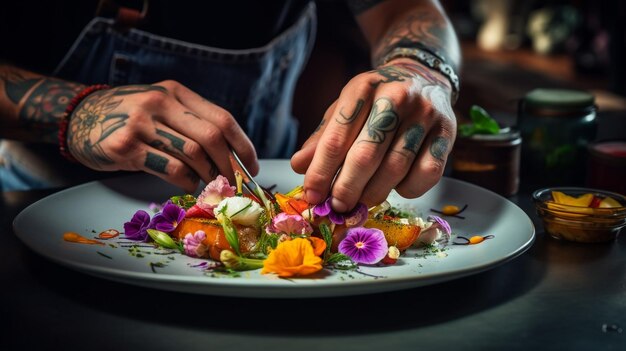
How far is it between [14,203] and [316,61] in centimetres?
169

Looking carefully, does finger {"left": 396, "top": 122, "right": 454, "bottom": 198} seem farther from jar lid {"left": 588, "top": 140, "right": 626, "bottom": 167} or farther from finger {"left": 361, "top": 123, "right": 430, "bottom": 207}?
jar lid {"left": 588, "top": 140, "right": 626, "bottom": 167}

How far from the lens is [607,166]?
1.11 m

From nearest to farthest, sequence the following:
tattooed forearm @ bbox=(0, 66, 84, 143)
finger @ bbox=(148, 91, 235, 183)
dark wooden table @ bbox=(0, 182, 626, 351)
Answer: dark wooden table @ bbox=(0, 182, 626, 351)
finger @ bbox=(148, 91, 235, 183)
tattooed forearm @ bbox=(0, 66, 84, 143)

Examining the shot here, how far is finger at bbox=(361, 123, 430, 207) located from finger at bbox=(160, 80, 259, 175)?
8.1 inches

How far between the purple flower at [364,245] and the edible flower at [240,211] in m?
0.10

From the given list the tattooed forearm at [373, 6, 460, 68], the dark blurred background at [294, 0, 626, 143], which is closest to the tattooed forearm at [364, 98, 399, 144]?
the tattooed forearm at [373, 6, 460, 68]

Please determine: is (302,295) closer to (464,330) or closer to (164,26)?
(464,330)

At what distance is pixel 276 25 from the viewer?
5.19 feet

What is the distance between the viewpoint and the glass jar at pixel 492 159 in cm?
110

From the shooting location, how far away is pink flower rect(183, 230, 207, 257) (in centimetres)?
81

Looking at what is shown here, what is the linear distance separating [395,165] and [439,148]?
71 millimetres

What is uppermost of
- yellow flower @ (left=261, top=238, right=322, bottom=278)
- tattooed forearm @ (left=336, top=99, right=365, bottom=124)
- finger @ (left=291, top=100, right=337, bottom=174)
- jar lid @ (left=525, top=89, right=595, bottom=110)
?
jar lid @ (left=525, top=89, right=595, bottom=110)

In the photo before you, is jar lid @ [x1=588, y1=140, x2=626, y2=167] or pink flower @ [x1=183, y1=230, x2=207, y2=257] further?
jar lid @ [x1=588, y1=140, x2=626, y2=167]

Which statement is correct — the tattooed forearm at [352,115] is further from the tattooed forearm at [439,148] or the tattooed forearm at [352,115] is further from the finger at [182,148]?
the finger at [182,148]
